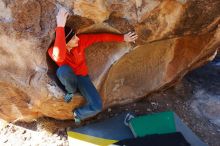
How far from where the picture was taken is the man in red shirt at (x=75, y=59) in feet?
12.9

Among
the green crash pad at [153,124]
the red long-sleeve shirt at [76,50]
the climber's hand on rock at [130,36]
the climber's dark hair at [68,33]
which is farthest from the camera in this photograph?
the green crash pad at [153,124]

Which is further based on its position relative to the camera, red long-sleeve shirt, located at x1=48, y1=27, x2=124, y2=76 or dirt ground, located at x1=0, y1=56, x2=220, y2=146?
dirt ground, located at x1=0, y1=56, x2=220, y2=146

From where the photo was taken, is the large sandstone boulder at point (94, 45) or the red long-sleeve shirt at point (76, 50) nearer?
the red long-sleeve shirt at point (76, 50)

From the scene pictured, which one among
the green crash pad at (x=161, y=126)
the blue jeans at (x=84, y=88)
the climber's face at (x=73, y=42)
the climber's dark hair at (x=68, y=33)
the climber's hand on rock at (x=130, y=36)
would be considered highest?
the climber's dark hair at (x=68, y=33)

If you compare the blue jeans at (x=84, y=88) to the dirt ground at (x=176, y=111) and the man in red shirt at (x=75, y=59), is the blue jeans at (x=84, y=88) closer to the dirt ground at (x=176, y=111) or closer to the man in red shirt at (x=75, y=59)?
the man in red shirt at (x=75, y=59)

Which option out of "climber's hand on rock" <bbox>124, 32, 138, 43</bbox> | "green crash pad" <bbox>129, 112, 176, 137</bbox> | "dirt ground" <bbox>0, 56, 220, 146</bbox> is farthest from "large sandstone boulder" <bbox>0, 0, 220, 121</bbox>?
"green crash pad" <bbox>129, 112, 176, 137</bbox>

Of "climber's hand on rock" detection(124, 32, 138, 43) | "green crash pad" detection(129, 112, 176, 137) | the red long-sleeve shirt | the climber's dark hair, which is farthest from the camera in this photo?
"green crash pad" detection(129, 112, 176, 137)

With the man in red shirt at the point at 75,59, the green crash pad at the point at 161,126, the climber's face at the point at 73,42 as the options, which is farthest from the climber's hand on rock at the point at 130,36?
the green crash pad at the point at 161,126

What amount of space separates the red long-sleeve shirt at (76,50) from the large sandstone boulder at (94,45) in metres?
0.07

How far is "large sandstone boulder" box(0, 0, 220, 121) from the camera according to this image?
4.05 meters

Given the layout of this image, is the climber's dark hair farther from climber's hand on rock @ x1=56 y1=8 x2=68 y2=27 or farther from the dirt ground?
the dirt ground

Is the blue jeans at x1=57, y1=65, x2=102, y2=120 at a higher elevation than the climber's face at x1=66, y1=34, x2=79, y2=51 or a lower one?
lower

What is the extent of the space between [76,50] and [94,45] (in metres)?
0.38

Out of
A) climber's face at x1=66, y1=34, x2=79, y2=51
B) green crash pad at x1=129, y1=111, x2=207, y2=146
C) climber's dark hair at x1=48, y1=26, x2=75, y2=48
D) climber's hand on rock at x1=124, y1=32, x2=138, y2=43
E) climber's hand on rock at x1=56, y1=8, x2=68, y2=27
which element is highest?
climber's hand on rock at x1=56, y1=8, x2=68, y2=27
